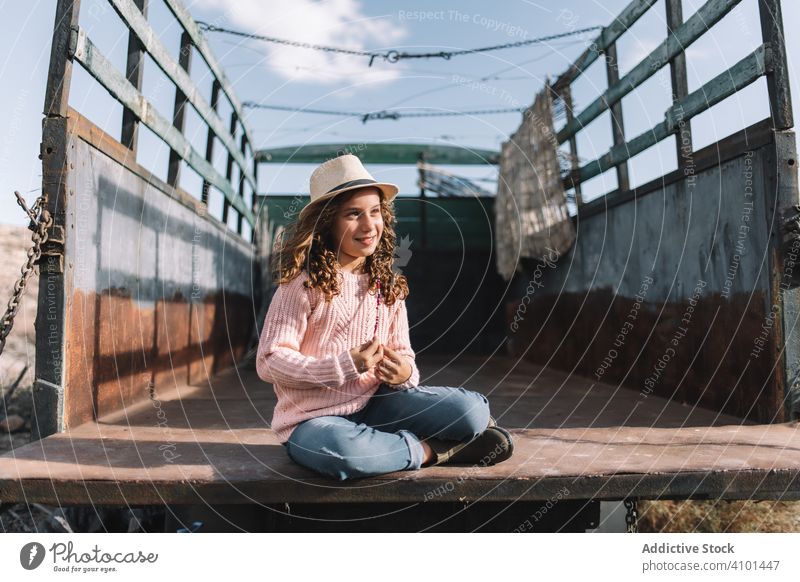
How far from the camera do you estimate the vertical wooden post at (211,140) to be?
4.75 meters

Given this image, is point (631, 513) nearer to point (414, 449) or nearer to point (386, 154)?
point (414, 449)

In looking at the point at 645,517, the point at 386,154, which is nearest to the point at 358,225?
the point at 645,517

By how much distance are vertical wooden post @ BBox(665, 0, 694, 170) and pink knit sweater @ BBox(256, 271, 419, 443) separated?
194 cm

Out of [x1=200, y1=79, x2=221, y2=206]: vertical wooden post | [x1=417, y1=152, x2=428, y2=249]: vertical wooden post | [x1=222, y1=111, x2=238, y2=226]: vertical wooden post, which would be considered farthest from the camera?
[x1=417, y1=152, x2=428, y2=249]: vertical wooden post

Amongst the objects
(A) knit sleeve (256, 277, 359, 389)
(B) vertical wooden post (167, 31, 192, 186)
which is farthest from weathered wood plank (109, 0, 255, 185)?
(A) knit sleeve (256, 277, 359, 389)

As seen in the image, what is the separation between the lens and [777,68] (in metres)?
2.51

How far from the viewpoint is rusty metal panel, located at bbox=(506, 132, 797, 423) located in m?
2.57

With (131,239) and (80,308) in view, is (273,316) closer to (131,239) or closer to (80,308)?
(80,308)

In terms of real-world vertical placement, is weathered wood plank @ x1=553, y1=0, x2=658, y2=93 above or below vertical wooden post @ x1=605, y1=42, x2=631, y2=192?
above

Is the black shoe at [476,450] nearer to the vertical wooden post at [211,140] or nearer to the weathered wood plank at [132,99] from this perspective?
the weathered wood plank at [132,99]

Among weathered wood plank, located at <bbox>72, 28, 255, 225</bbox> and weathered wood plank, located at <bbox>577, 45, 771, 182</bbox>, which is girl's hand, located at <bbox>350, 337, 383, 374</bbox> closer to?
weathered wood plank, located at <bbox>72, 28, 255, 225</bbox>

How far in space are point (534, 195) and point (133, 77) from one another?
3.22 meters

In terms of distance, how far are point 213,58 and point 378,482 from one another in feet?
13.2

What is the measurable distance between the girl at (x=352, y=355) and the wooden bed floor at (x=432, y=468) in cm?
9
